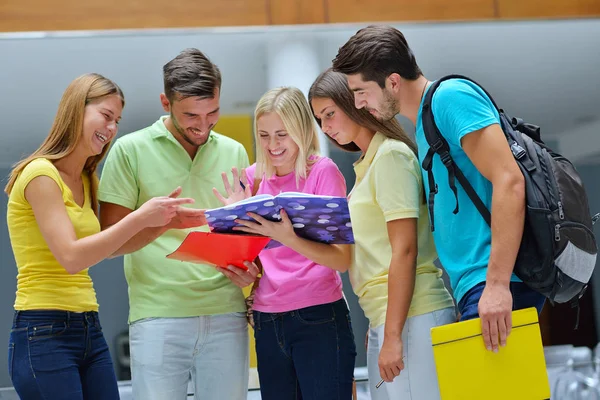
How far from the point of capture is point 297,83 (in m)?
4.61

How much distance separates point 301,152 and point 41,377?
3.70ft

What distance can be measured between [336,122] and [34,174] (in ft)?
3.25

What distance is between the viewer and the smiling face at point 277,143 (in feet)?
8.50

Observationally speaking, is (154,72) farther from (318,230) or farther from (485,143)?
(485,143)

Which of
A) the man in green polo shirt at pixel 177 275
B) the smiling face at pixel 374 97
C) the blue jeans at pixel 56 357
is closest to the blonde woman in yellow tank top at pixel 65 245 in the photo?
the blue jeans at pixel 56 357

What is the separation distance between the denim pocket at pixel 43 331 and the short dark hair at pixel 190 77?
0.91 meters

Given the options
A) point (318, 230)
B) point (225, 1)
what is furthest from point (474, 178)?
point (225, 1)

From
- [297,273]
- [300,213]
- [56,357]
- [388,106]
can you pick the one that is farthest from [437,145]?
[56,357]

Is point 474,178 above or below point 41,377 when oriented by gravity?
above

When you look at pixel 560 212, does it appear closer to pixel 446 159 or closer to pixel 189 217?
pixel 446 159

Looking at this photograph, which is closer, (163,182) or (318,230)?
(318,230)

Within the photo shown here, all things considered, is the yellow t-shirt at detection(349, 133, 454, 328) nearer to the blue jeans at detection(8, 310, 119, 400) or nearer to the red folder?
the red folder

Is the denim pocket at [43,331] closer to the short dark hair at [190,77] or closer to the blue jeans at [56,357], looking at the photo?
the blue jeans at [56,357]

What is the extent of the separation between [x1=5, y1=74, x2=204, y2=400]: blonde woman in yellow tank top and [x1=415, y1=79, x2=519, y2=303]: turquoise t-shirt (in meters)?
0.89
